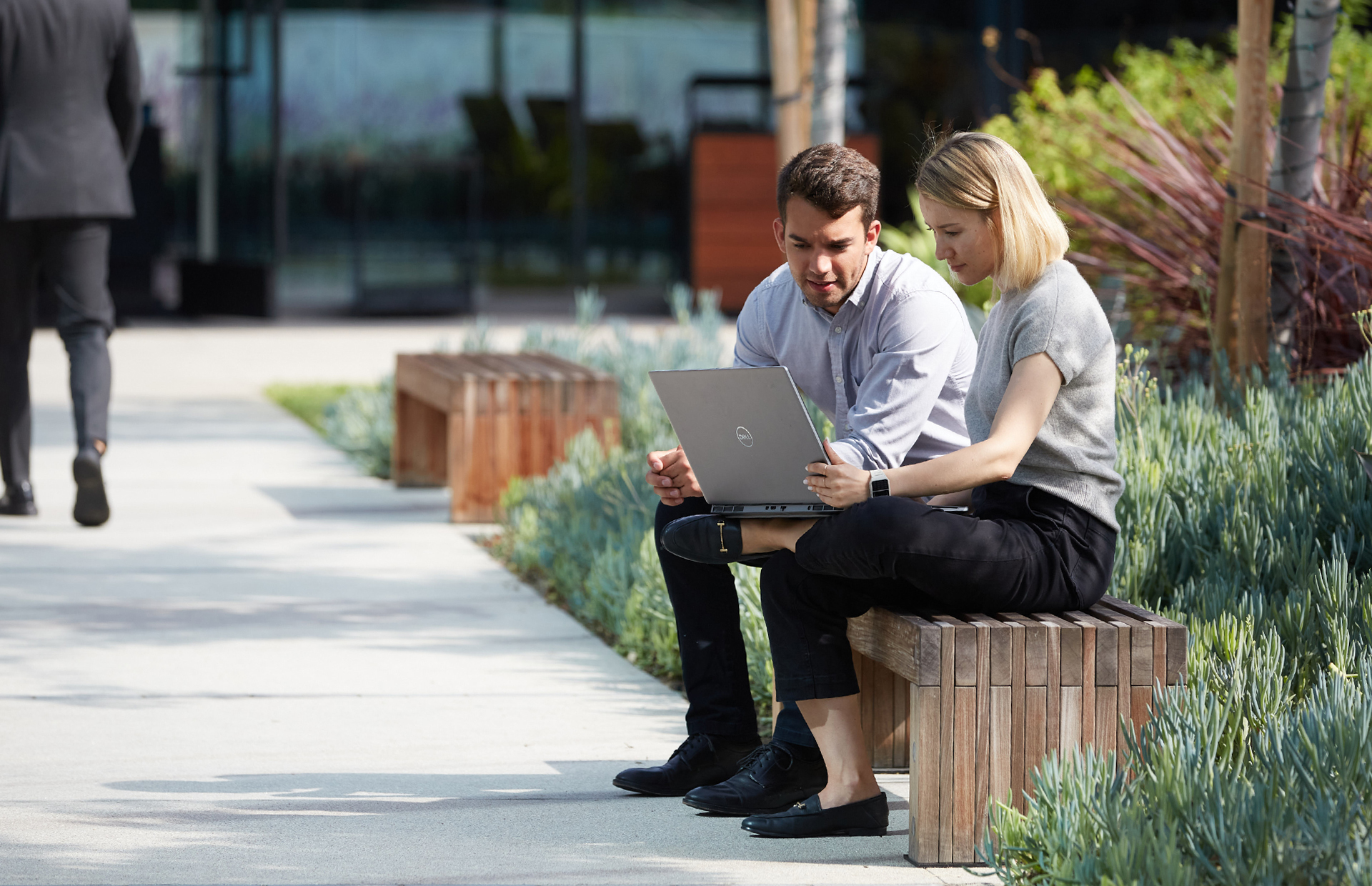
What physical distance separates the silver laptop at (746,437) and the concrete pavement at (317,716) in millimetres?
643

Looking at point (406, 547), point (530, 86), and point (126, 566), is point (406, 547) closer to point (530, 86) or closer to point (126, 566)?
point (126, 566)

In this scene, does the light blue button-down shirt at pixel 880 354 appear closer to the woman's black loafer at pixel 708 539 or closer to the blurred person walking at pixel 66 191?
the woman's black loafer at pixel 708 539

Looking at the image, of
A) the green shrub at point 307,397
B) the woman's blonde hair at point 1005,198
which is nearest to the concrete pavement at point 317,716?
the woman's blonde hair at point 1005,198

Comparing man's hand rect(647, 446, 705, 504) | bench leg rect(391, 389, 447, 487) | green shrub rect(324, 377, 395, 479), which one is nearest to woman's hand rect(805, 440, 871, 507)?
man's hand rect(647, 446, 705, 504)

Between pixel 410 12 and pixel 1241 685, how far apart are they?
1686 centimetres

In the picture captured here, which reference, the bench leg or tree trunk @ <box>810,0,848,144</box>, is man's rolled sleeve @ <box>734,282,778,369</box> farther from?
the bench leg

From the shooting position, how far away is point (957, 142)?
335 centimetres

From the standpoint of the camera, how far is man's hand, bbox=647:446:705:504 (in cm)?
369

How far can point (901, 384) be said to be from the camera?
3.57 metres

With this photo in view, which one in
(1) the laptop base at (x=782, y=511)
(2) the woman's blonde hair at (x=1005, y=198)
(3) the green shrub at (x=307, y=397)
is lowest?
(3) the green shrub at (x=307, y=397)

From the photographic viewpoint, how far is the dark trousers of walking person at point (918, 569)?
3.21 m

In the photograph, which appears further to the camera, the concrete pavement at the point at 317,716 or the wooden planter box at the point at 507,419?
the wooden planter box at the point at 507,419

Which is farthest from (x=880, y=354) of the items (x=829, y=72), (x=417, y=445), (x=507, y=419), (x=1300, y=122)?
(x=417, y=445)

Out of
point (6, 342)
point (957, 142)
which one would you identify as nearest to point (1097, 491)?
point (957, 142)
